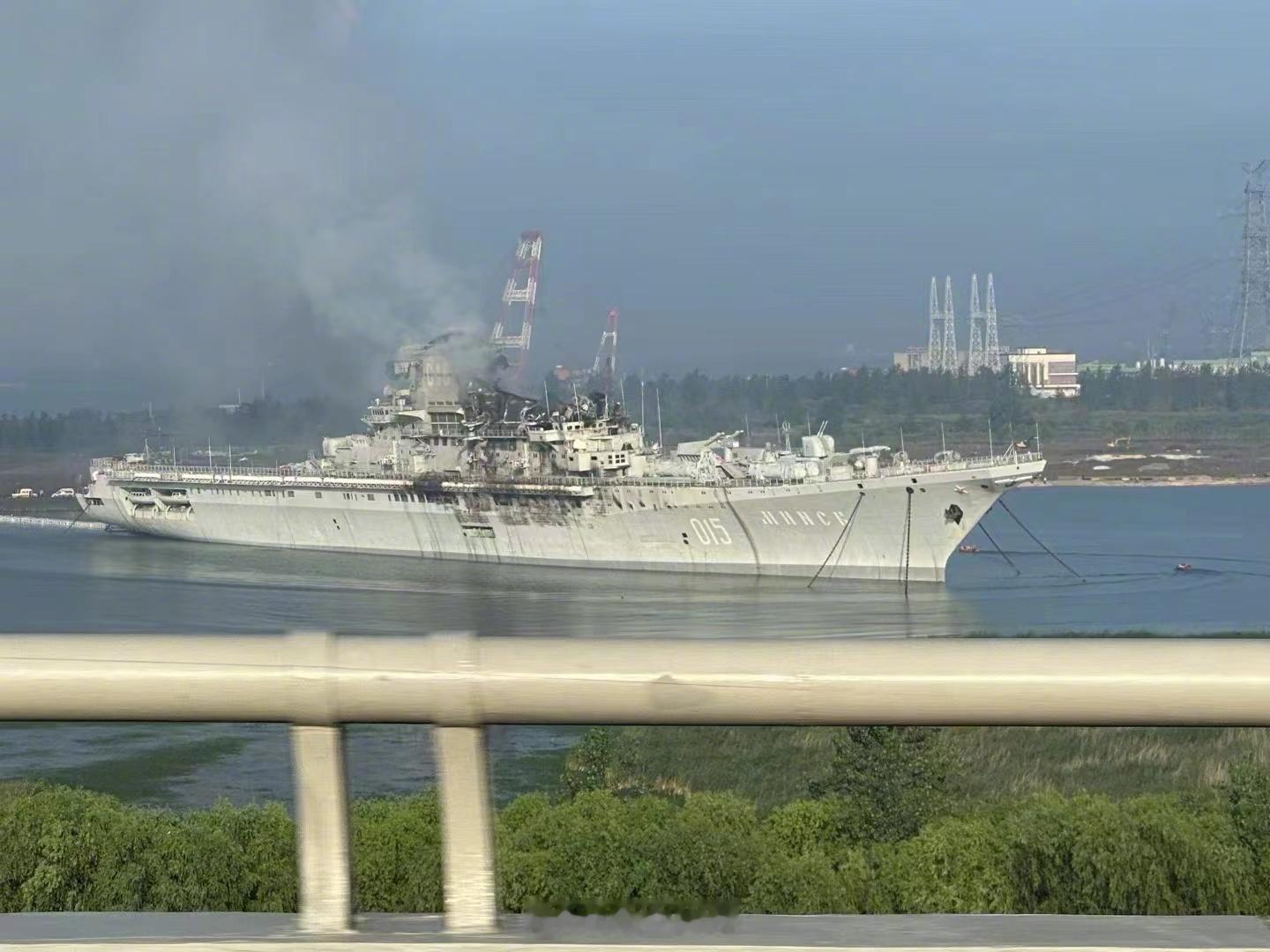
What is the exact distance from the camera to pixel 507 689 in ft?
5.18

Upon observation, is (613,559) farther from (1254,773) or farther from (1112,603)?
(1254,773)

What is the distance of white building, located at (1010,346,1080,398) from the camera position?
4725 cm

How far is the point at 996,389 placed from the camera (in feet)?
150

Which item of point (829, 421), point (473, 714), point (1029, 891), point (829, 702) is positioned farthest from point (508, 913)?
point (829, 421)

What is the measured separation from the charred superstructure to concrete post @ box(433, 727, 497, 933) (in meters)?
26.6

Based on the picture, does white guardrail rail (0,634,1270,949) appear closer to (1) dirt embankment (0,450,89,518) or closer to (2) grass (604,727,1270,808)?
(2) grass (604,727,1270,808)

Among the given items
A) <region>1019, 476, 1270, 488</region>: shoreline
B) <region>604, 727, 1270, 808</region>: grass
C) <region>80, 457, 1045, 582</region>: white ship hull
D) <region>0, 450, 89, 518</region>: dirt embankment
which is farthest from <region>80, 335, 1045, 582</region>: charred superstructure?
<region>604, 727, 1270, 808</region>: grass

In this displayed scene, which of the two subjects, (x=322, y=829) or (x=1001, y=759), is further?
(x=1001, y=759)

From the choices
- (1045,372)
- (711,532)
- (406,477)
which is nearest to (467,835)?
(711,532)

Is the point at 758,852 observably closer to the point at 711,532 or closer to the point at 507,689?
the point at 507,689

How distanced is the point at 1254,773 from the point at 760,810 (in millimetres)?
542

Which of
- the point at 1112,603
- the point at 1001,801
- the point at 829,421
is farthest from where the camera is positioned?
the point at 829,421

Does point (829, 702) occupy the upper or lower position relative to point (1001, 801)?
upper

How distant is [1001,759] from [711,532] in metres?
27.1
